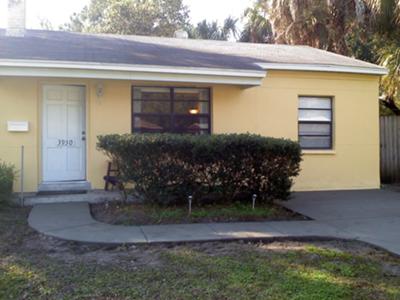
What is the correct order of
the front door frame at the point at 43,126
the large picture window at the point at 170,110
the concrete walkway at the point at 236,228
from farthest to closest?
the large picture window at the point at 170,110 < the front door frame at the point at 43,126 < the concrete walkway at the point at 236,228

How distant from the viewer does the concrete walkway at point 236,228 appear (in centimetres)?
705

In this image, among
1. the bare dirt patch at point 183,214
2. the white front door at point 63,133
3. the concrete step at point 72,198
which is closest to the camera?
the bare dirt patch at point 183,214

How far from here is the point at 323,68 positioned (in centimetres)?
1227

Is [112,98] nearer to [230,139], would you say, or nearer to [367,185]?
[230,139]

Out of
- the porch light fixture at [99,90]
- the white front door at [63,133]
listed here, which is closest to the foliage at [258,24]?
the porch light fixture at [99,90]

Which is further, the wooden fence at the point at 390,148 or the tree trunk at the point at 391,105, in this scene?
the tree trunk at the point at 391,105

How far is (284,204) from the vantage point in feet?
33.5

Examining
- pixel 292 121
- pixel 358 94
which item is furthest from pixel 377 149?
pixel 292 121

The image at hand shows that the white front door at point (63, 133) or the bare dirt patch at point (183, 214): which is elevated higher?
the white front door at point (63, 133)

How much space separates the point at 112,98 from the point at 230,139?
3.39 metres

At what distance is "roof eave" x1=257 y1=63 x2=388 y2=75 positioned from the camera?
11969mm

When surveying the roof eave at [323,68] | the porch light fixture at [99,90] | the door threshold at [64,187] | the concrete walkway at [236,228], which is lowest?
the concrete walkway at [236,228]

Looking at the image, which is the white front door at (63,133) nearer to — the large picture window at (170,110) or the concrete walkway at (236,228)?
the large picture window at (170,110)

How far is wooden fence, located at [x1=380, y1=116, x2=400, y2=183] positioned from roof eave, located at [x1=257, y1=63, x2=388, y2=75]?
245 centimetres
